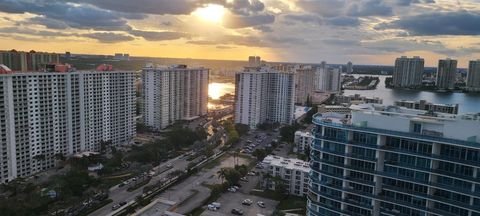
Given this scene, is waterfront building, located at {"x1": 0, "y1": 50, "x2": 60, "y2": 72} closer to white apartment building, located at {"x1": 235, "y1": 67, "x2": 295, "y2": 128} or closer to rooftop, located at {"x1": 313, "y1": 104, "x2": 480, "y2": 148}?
white apartment building, located at {"x1": 235, "y1": 67, "x2": 295, "y2": 128}

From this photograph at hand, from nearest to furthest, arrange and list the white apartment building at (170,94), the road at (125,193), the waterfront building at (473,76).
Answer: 1. the road at (125,193)
2. the white apartment building at (170,94)
3. the waterfront building at (473,76)

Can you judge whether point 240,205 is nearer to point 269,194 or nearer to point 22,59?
point 269,194

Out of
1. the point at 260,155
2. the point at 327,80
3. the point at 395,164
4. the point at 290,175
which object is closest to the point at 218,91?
the point at 327,80

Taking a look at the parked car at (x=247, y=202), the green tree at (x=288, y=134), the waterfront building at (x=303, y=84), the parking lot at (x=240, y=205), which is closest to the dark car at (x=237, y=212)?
the parking lot at (x=240, y=205)

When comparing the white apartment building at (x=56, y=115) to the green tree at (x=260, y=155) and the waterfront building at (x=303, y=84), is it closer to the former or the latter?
the green tree at (x=260, y=155)

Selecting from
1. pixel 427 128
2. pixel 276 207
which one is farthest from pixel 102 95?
pixel 427 128
